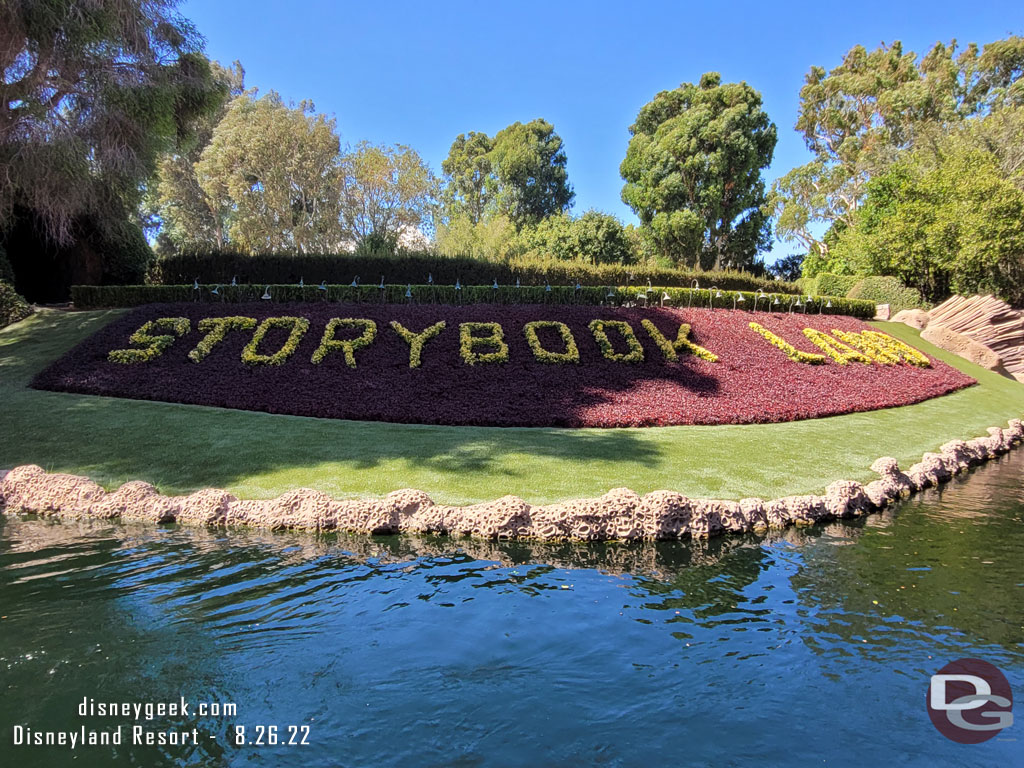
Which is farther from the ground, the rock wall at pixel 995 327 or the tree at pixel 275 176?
the tree at pixel 275 176

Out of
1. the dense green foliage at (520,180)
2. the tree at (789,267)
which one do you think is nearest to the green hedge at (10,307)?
the dense green foliage at (520,180)

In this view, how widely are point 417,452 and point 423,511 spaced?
2.48 metres

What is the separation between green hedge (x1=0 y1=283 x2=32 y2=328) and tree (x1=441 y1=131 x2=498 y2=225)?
1470 inches

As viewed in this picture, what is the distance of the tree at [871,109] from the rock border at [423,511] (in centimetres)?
3689

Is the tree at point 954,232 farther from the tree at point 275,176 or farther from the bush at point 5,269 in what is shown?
the bush at point 5,269

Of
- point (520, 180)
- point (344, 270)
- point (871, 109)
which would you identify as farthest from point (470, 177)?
point (344, 270)

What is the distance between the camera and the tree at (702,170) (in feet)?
127

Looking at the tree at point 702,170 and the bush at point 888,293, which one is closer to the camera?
the bush at point 888,293

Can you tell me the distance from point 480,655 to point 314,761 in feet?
4.57

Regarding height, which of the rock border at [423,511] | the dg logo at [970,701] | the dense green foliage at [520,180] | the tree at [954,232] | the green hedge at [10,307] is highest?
the dense green foliage at [520,180]

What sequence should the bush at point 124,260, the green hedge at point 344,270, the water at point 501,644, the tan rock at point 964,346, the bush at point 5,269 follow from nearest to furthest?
1. the water at point 501,644
2. the bush at point 5,269
3. the green hedge at point 344,270
4. the bush at point 124,260
5. the tan rock at point 964,346

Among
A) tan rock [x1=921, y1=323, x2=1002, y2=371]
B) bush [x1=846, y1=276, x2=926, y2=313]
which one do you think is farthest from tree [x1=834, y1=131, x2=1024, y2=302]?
tan rock [x1=921, y1=323, x2=1002, y2=371]

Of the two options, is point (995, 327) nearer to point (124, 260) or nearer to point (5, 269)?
point (124, 260)

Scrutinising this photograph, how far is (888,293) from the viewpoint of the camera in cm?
2700
